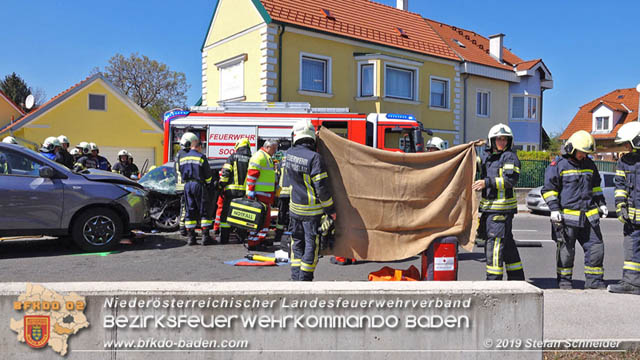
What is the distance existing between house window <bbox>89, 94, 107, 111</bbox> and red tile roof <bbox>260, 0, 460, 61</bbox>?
12.7m

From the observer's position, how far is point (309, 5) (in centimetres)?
2075

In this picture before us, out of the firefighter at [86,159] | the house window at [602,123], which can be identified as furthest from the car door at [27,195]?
the house window at [602,123]

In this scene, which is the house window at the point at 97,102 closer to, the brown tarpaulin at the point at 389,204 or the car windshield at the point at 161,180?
the car windshield at the point at 161,180

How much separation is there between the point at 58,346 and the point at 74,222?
16.9 feet

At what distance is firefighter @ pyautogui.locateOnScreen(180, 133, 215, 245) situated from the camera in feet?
27.6

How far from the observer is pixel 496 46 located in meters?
28.6

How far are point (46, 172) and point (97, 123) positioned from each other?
2101 cm

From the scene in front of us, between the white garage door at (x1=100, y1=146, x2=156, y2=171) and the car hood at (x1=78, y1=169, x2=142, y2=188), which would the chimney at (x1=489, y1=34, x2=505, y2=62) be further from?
the car hood at (x1=78, y1=169, x2=142, y2=188)

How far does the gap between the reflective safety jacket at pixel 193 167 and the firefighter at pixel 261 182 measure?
42.9 inches

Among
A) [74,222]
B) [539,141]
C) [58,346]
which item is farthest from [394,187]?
[539,141]

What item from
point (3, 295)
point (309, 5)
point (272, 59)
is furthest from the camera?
point (309, 5)

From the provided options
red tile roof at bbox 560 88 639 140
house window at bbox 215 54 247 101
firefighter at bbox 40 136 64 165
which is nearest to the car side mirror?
firefighter at bbox 40 136 64 165

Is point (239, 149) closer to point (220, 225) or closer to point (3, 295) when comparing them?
point (220, 225)

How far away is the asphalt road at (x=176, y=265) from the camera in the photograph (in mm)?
6418
